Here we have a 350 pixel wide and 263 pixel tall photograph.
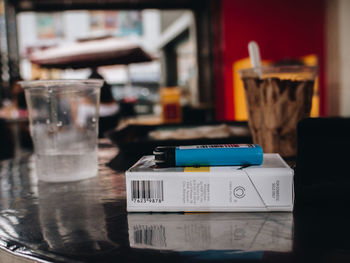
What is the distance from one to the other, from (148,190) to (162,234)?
78 mm

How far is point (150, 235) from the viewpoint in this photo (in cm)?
40

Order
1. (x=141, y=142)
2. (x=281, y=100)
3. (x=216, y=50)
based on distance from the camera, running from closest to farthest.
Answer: (x=281, y=100), (x=141, y=142), (x=216, y=50)

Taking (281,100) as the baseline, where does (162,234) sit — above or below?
below

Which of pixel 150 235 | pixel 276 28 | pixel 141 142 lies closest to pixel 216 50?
pixel 276 28

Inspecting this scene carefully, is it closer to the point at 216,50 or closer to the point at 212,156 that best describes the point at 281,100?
the point at 212,156

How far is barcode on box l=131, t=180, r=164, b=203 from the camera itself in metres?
0.46

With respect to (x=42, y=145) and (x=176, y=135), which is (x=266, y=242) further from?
(x=176, y=135)

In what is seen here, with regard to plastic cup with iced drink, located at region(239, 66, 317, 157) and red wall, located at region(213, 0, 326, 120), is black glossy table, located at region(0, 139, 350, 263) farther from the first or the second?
red wall, located at region(213, 0, 326, 120)

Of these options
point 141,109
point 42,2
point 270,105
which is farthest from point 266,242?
point 141,109

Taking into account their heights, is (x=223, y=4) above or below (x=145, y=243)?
above

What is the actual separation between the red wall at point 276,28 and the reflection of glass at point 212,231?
12.1ft

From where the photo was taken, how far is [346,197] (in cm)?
46

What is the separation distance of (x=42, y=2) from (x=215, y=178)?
5.22 metres

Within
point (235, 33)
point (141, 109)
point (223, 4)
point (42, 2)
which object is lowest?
point (141, 109)
